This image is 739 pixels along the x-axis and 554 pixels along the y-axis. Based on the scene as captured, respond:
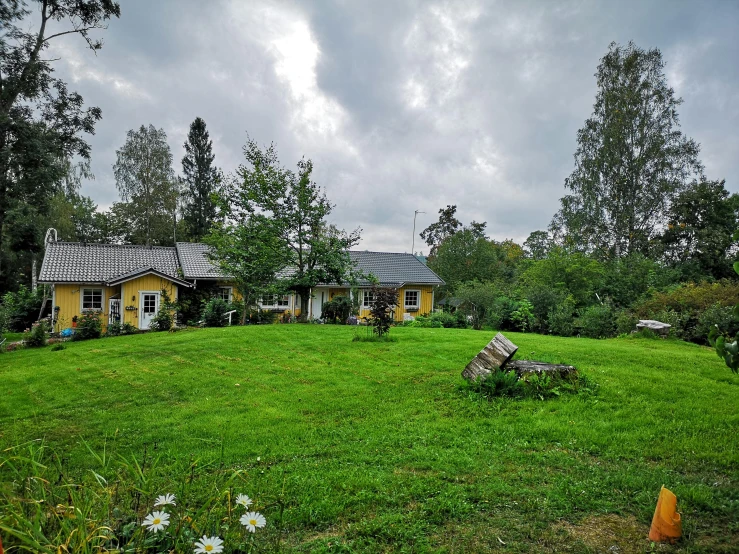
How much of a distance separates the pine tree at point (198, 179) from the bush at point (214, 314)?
1751 centimetres

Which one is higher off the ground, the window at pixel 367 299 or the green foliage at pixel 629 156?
the green foliage at pixel 629 156

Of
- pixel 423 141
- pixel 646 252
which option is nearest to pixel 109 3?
pixel 423 141

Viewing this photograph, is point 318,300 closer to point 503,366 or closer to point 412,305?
point 412,305

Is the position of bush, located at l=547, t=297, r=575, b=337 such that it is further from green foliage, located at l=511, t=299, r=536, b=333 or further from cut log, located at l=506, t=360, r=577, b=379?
cut log, located at l=506, t=360, r=577, b=379

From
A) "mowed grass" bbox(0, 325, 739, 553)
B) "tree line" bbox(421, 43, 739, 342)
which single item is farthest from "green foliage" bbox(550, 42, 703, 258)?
"mowed grass" bbox(0, 325, 739, 553)

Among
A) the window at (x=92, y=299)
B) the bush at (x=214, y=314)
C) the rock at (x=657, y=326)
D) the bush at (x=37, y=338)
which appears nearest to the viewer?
the rock at (x=657, y=326)

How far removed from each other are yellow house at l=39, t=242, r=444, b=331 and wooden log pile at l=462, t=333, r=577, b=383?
1168 centimetres

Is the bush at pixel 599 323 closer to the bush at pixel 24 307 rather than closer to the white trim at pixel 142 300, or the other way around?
the white trim at pixel 142 300

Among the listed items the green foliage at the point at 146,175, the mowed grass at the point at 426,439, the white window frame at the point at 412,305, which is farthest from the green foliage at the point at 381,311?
the green foliage at the point at 146,175

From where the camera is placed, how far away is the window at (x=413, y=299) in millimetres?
24492

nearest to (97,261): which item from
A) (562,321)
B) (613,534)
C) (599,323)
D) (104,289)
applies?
(104,289)

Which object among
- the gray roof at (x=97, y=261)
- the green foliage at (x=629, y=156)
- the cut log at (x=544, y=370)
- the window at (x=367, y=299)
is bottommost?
the cut log at (x=544, y=370)

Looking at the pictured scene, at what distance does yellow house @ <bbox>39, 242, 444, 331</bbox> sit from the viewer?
1752 cm

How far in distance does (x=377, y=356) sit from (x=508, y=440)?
204 inches
